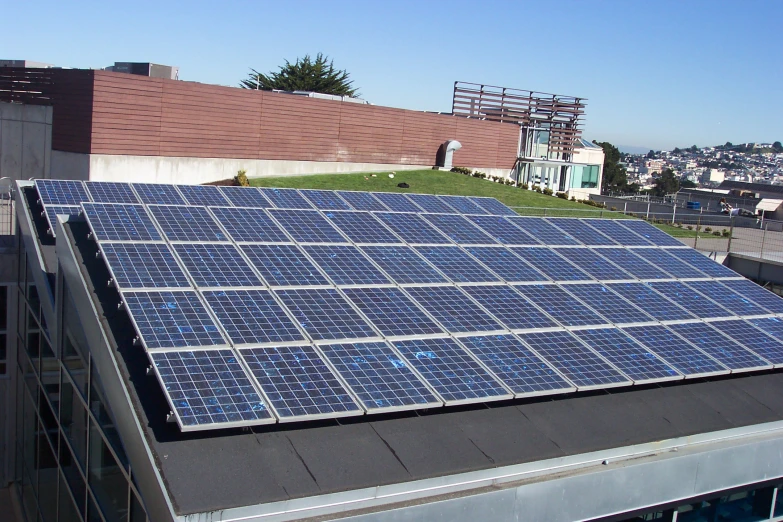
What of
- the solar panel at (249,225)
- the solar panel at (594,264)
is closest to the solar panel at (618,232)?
the solar panel at (594,264)

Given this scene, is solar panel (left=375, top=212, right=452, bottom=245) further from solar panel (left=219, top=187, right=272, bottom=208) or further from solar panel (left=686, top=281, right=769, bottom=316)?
solar panel (left=686, top=281, right=769, bottom=316)

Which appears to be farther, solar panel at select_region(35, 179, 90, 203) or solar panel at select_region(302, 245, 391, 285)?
solar panel at select_region(35, 179, 90, 203)

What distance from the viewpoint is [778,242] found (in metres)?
38.9

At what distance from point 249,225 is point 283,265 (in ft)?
6.65

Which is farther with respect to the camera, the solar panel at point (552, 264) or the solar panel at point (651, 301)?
the solar panel at point (552, 264)

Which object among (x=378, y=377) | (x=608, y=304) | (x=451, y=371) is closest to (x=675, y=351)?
(x=608, y=304)

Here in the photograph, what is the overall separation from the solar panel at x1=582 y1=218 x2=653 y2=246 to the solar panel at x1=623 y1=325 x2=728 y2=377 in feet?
17.7

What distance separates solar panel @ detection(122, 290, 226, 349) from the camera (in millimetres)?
10586

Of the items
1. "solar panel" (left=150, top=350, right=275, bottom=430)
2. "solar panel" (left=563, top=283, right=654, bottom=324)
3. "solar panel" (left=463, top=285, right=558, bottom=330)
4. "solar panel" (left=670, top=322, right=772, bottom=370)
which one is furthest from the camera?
"solar panel" (left=563, top=283, right=654, bottom=324)

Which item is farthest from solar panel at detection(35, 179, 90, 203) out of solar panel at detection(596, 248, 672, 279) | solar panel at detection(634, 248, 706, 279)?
solar panel at detection(634, 248, 706, 279)

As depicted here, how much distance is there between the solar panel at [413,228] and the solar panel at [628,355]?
437cm

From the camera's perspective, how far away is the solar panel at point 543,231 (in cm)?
1859

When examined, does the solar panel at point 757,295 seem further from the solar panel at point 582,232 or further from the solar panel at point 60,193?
the solar panel at point 60,193

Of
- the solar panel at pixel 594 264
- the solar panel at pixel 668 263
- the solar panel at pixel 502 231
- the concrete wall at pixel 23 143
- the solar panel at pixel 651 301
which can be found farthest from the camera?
the concrete wall at pixel 23 143
